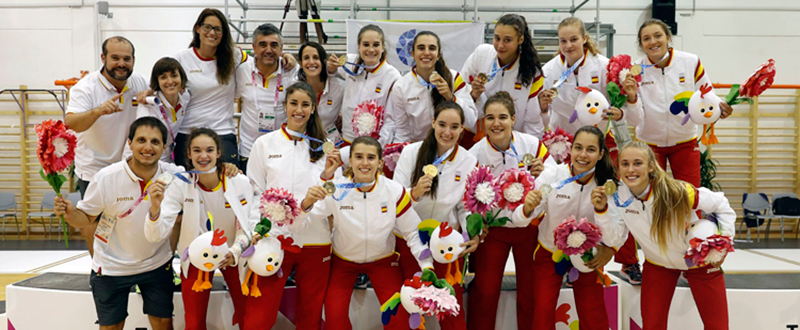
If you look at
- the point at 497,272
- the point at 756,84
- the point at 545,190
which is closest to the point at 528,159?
the point at 545,190

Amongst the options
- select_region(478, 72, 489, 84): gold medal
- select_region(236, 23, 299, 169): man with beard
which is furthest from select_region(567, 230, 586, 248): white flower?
select_region(236, 23, 299, 169): man with beard

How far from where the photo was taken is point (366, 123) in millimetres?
3773

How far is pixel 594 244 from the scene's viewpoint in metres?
3.12

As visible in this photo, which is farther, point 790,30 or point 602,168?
point 790,30

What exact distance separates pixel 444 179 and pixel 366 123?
722 millimetres

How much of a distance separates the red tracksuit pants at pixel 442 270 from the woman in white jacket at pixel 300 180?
1.58ft

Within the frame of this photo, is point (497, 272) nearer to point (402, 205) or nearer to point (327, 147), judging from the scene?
point (402, 205)

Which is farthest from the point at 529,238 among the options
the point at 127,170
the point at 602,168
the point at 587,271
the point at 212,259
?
the point at 127,170

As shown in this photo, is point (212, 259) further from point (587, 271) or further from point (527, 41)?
point (527, 41)

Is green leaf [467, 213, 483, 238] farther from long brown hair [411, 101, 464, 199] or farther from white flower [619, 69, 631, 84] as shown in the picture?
white flower [619, 69, 631, 84]

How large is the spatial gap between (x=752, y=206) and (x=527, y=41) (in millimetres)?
7102

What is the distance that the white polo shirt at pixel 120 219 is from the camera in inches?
130

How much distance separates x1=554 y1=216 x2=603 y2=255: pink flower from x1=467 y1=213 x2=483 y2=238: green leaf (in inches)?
18.6

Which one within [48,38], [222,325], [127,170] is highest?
[48,38]
